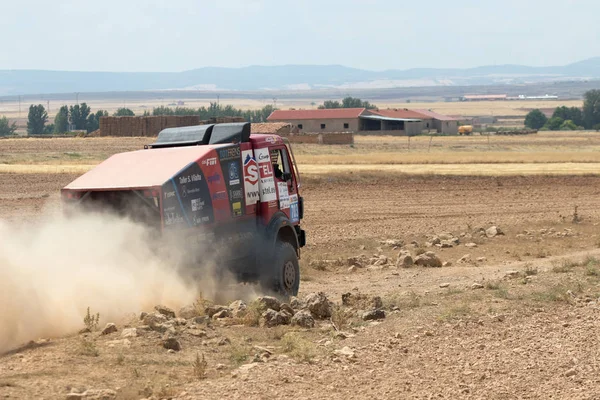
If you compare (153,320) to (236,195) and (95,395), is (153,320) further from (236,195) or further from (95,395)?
(236,195)

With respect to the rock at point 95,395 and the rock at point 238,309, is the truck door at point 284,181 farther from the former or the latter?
the rock at point 95,395

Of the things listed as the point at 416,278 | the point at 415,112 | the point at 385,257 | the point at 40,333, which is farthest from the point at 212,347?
the point at 415,112

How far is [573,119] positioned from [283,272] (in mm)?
173572

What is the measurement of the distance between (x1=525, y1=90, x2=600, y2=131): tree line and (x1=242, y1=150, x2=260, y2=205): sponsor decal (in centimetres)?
15243

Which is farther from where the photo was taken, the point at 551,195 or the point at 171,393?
the point at 551,195

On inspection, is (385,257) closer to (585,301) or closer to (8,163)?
(585,301)

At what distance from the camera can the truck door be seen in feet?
54.1

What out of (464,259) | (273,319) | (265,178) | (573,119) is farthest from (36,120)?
(273,319)

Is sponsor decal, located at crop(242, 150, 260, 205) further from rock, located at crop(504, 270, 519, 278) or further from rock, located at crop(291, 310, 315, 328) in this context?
rock, located at crop(504, 270, 519, 278)

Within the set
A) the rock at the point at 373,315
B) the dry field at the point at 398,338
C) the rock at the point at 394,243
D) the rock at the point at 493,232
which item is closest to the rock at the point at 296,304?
the dry field at the point at 398,338

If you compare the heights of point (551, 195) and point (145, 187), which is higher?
point (145, 187)

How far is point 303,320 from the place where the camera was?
1295 centimetres

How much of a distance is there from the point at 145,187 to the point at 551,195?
84.5ft

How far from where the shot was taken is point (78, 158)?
5616 centimetres
